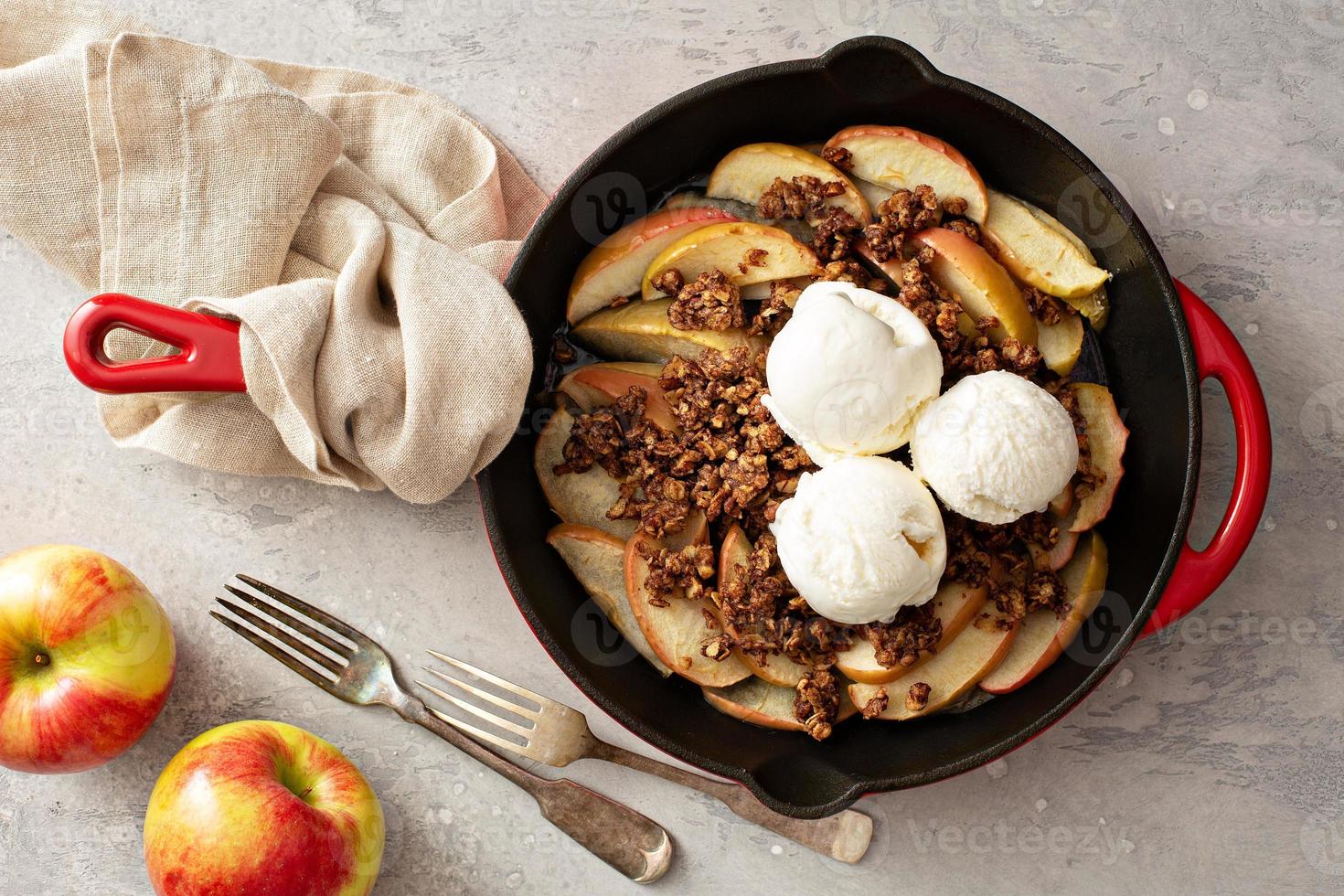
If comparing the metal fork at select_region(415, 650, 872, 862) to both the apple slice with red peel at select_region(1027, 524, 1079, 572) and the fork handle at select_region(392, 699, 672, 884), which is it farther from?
the apple slice with red peel at select_region(1027, 524, 1079, 572)

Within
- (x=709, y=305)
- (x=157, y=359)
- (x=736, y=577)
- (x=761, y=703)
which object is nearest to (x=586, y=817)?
(x=761, y=703)

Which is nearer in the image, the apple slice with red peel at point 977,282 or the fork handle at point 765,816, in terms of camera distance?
the apple slice with red peel at point 977,282

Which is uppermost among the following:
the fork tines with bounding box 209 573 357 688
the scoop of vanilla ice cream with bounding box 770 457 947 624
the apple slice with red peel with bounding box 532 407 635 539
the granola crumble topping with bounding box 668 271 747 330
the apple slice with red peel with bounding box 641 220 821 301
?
the apple slice with red peel with bounding box 641 220 821 301

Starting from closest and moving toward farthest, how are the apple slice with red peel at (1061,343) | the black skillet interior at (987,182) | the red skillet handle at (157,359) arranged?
1. the red skillet handle at (157,359)
2. the black skillet interior at (987,182)
3. the apple slice with red peel at (1061,343)

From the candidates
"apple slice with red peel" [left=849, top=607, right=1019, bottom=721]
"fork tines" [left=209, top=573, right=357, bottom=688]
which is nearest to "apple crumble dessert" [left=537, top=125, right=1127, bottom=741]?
"apple slice with red peel" [left=849, top=607, right=1019, bottom=721]

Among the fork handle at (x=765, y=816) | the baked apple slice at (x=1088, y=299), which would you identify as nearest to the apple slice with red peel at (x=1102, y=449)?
the baked apple slice at (x=1088, y=299)

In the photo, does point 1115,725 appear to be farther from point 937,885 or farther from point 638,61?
point 638,61

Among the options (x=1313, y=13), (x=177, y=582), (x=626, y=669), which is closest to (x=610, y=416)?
(x=626, y=669)

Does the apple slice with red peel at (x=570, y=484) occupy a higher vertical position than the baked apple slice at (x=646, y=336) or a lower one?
lower

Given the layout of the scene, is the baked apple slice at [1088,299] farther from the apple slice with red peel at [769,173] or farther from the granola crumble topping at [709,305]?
the granola crumble topping at [709,305]
